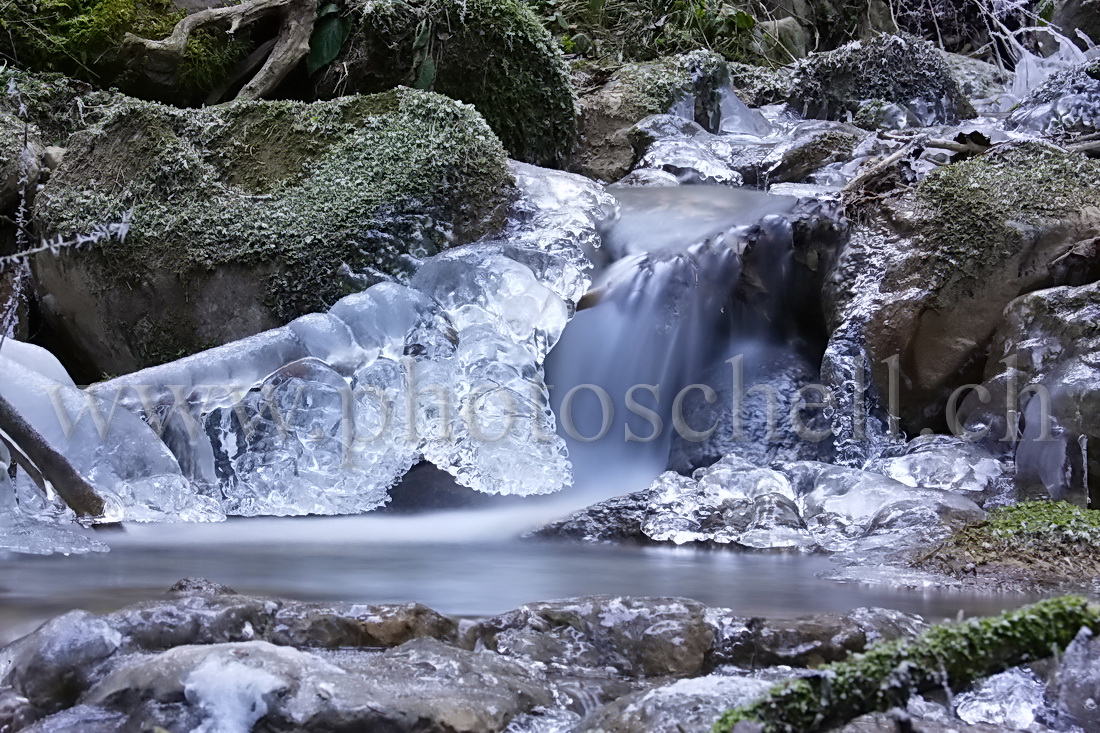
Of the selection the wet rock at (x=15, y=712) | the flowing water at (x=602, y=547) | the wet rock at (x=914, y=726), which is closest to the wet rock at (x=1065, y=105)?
the flowing water at (x=602, y=547)

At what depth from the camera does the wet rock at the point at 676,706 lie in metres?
1.46

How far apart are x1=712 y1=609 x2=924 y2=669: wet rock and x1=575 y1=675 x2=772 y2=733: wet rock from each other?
26 cm

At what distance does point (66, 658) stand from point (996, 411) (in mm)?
3747

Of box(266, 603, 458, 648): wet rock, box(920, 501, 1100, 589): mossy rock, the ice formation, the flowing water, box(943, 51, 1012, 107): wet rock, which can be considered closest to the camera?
box(266, 603, 458, 648): wet rock

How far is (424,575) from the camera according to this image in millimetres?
2787

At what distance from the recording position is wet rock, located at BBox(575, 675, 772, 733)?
1.46m

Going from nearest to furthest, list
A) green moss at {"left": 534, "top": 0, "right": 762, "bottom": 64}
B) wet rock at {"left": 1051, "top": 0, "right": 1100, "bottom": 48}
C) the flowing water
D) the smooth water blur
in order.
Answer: the smooth water blur, the flowing water, wet rock at {"left": 1051, "top": 0, "right": 1100, "bottom": 48}, green moss at {"left": 534, "top": 0, "right": 762, "bottom": 64}

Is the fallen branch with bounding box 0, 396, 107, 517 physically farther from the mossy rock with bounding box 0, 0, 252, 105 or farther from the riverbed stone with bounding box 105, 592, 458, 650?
the mossy rock with bounding box 0, 0, 252, 105

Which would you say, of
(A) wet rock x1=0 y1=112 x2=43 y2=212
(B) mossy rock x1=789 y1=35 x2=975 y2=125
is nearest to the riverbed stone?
(A) wet rock x1=0 y1=112 x2=43 y2=212

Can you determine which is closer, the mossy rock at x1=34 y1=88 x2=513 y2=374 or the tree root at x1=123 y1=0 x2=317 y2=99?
the mossy rock at x1=34 y1=88 x2=513 y2=374

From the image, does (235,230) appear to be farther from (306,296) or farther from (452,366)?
(452,366)

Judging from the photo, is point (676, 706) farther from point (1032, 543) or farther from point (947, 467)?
point (947, 467)

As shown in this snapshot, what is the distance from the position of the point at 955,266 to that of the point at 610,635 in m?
3.24

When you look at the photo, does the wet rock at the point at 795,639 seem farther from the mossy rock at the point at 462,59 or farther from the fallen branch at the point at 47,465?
the mossy rock at the point at 462,59
